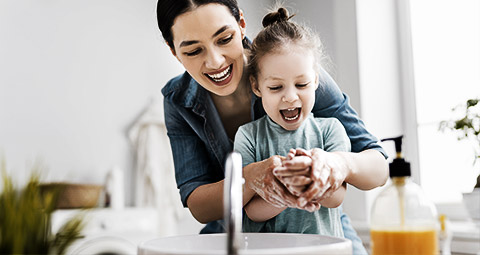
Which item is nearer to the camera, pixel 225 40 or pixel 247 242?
pixel 247 242

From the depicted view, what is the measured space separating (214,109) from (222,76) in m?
0.09

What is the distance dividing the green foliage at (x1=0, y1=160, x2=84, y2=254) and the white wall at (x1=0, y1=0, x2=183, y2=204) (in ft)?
5.69

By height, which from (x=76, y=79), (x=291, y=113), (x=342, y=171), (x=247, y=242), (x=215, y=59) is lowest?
(x=247, y=242)

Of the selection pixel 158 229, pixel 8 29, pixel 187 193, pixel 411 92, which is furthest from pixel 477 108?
pixel 8 29

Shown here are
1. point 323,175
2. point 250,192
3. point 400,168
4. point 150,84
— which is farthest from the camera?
point 150,84

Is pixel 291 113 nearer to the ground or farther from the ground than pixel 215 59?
nearer to the ground

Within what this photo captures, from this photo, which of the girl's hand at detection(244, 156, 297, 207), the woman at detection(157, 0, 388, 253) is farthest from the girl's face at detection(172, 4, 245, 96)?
the girl's hand at detection(244, 156, 297, 207)

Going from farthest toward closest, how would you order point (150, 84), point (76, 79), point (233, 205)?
1. point (150, 84)
2. point (76, 79)
3. point (233, 205)

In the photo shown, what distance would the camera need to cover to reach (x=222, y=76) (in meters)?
0.88

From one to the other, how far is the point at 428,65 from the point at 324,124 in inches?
51.4

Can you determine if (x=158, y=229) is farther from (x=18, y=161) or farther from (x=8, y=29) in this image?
(x=8, y=29)

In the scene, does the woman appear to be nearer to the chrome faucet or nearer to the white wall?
the chrome faucet

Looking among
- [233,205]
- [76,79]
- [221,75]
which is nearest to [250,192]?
[221,75]

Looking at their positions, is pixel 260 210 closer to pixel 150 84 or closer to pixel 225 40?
pixel 225 40
